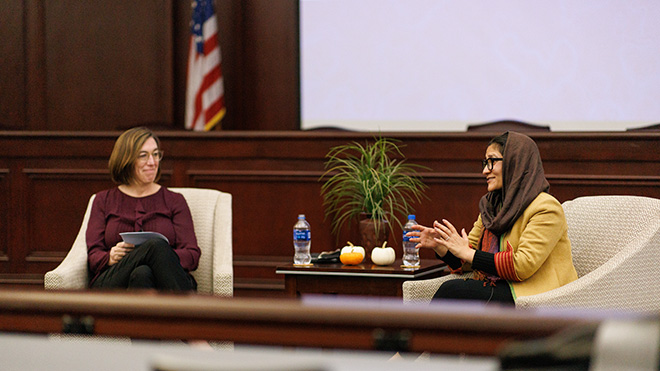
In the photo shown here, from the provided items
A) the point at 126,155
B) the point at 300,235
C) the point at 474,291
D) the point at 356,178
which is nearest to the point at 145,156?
the point at 126,155

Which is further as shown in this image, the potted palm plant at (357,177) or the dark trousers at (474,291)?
the potted palm plant at (357,177)

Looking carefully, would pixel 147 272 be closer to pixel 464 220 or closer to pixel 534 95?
pixel 464 220

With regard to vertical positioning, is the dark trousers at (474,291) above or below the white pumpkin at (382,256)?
below

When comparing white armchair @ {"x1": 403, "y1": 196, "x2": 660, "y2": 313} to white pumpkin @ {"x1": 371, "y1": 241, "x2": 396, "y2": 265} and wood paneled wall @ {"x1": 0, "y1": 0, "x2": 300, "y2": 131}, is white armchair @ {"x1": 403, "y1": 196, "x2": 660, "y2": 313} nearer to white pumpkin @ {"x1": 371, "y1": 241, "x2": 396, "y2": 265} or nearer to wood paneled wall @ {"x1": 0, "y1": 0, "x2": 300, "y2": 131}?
white pumpkin @ {"x1": 371, "y1": 241, "x2": 396, "y2": 265}

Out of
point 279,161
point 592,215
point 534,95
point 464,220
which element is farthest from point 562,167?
point 534,95

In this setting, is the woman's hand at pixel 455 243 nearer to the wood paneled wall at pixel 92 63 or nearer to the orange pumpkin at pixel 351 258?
the orange pumpkin at pixel 351 258

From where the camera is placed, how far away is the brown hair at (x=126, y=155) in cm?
330

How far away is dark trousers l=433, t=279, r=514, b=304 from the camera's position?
2793 millimetres

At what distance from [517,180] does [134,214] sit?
167 cm

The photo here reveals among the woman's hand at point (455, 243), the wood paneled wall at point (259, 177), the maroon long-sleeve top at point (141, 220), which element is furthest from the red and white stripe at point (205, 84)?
the woman's hand at point (455, 243)

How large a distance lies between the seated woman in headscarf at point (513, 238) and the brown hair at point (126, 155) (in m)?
1.31

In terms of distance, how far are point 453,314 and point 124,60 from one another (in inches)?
221

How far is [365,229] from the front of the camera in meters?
3.49

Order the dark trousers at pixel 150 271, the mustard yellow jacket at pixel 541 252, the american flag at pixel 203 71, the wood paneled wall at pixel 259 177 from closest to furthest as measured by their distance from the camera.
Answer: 1. the mustard yellow jacket at pixel 541 252
2. the dark trousers at pixel 150 271
3. the wood paneled wall at pixel 259 177
4. the american flag at pixel 203 71
